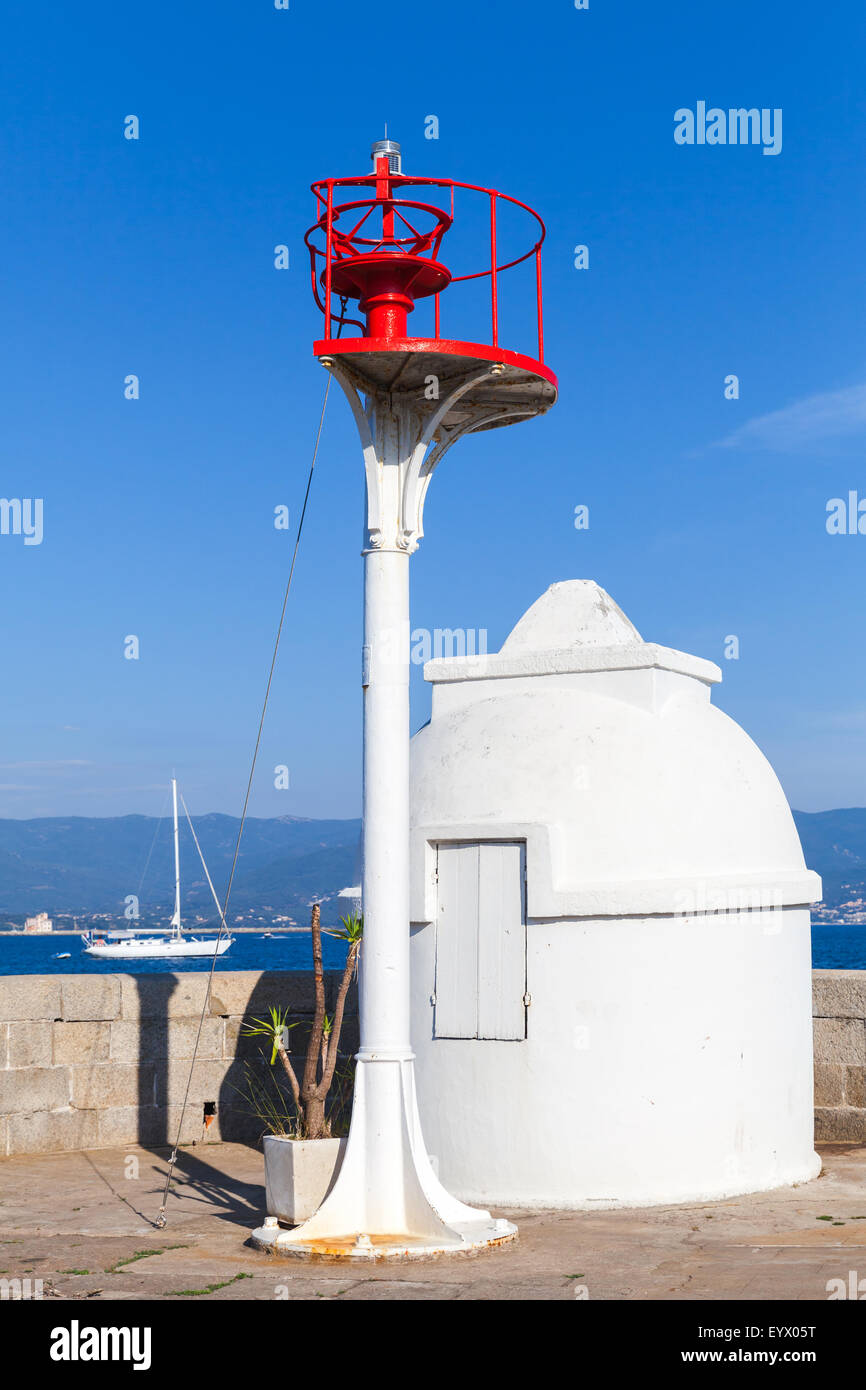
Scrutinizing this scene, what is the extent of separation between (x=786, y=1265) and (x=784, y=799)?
13.9 ft

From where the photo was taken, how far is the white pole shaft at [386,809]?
26.2 ft

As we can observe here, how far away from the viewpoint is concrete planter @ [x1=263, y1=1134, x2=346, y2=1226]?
26.4ft

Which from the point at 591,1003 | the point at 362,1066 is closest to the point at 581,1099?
the point at 591,1003

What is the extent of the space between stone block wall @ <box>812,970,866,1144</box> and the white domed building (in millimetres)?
1601

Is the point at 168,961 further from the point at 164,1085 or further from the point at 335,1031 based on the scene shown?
the point at 335,1031

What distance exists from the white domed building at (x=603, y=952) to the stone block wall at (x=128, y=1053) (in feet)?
10.0

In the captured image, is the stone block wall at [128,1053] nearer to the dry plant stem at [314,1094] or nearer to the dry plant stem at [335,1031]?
the dry plant stem at [335,1031]

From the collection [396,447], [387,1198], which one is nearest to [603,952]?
[387,1198]

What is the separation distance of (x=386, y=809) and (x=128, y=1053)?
5.02 metres

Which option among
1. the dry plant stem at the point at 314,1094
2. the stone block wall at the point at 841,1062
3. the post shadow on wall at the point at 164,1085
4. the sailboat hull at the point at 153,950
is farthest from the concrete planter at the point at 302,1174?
the sailboat hull at the point at 153,950

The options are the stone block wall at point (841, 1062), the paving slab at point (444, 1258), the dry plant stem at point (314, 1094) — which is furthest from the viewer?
the stone block wall at point (841, 1062)

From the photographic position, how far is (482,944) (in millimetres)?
9609
